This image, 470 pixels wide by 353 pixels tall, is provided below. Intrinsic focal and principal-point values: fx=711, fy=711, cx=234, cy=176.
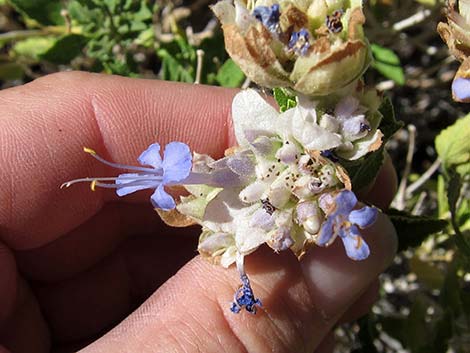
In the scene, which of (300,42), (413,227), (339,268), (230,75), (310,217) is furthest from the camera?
(230,75)

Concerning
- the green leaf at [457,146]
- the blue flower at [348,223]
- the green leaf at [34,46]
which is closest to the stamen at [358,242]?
the blue flower at [348,223]

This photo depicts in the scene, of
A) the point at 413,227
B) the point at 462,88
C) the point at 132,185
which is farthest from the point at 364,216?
the point at 413,227

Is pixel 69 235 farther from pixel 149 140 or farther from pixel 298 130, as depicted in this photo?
pixel 298 130

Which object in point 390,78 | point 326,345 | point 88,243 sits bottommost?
point 326,345

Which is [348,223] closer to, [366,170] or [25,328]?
[366,170]

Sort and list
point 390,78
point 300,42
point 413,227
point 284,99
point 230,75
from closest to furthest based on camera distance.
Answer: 1. point 300,42
2. point 284,99
3. point 413,227
4. point 230,75
5. point 390,78

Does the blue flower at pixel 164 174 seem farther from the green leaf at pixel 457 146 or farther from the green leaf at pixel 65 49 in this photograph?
the green leaf at pixel 65 49

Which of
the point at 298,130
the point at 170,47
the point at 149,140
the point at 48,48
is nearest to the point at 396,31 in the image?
the point at 170,47
